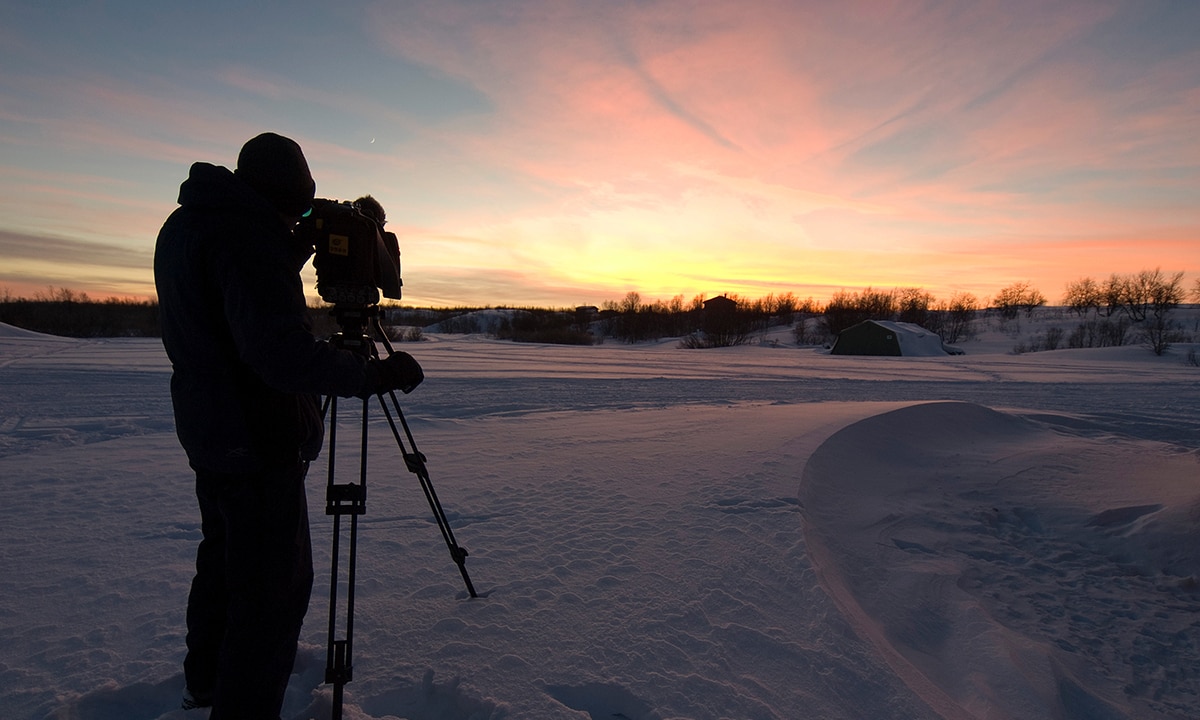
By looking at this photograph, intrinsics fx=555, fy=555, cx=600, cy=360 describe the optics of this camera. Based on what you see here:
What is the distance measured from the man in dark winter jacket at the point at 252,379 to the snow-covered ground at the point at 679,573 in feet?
1.74

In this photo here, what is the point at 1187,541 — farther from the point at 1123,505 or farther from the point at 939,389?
the point at 939,389

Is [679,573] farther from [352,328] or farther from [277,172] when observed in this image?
[277,172]

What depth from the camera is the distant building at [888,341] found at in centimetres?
3078

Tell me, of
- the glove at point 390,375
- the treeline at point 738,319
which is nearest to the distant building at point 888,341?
the treeline at point 738,319

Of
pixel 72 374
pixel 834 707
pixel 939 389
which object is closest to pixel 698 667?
pixel 834 707

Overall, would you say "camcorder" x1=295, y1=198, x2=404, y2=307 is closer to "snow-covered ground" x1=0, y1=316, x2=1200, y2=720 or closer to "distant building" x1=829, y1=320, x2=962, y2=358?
"snow-covered ground" x1=0, y1=316, x2=1200, y2=720

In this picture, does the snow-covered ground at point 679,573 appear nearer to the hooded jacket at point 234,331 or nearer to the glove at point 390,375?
the hooded jacket at point 234,331

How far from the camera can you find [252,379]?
1.74 m

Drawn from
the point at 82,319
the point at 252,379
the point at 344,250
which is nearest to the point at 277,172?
the point at 344,250

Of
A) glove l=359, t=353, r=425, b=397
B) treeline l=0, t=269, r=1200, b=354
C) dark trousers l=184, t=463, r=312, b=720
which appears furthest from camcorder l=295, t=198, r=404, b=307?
treeline l=0, t=269, r=1200, b=354

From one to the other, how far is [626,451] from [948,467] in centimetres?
378

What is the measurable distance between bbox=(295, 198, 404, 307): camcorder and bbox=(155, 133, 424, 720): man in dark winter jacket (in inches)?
2.0

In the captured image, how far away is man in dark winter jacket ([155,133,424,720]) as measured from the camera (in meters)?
1.63

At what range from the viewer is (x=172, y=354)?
1760mm
